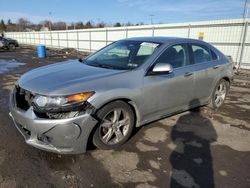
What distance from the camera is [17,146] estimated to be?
137 inches

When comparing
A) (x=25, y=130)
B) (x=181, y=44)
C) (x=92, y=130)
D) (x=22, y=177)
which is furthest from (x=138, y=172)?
(x=181, y=44)

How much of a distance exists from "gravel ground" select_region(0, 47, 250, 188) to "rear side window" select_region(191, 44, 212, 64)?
1.33 metres

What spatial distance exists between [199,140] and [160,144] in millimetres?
689

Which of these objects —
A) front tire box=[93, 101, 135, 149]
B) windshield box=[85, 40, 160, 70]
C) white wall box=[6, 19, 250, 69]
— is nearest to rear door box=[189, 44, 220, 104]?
windshield box=[85, 40, 160, 70]

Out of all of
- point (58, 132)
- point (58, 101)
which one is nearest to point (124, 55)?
point (58, 101)

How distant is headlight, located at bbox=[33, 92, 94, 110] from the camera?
2834 mm

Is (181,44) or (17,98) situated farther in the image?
(181,44)

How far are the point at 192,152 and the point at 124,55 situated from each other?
2.01 metres

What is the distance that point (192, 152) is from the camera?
340 cm

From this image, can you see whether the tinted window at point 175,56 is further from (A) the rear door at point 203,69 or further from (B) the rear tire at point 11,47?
(B) the rear tire at point 11,47

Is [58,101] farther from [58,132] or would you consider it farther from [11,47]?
[11,47]

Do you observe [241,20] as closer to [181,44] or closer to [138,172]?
[181,44]

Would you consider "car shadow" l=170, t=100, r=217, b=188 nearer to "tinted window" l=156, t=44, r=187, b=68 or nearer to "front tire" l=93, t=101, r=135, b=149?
"front tire" l=93, t=101, r=135, b=149

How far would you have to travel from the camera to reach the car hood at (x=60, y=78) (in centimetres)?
297
